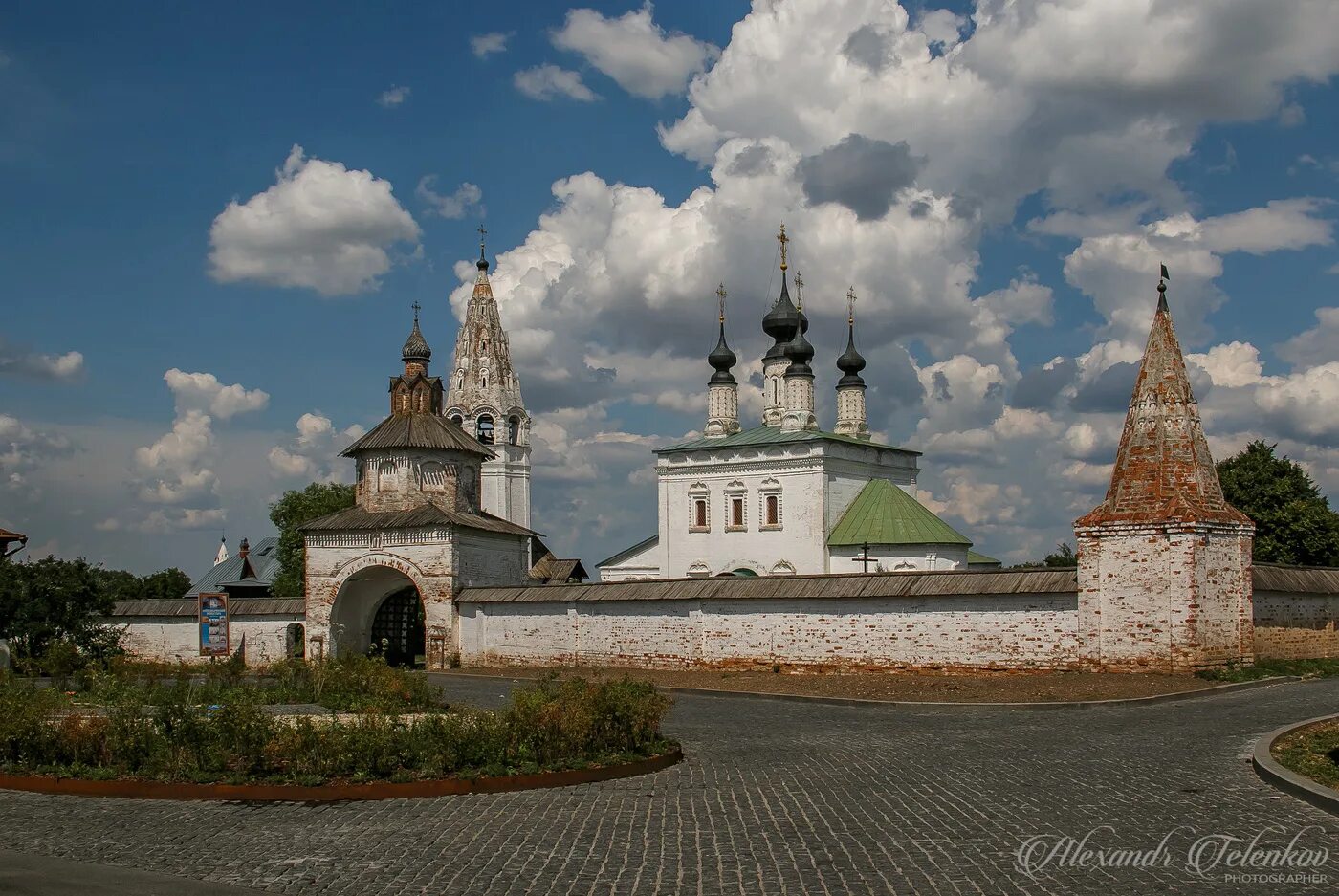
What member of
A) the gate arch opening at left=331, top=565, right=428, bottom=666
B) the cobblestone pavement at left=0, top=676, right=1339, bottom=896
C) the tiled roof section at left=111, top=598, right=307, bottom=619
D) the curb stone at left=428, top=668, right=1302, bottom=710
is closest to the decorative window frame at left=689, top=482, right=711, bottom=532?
the gate arch opening at left=331, top=565, right=428, bottom=666

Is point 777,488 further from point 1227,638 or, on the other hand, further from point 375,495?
point 1227,638

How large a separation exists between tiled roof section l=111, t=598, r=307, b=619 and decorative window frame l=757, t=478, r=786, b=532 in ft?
55.1

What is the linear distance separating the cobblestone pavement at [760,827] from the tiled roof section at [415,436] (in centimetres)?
2354

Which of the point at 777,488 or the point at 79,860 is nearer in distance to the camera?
the point at 79,860

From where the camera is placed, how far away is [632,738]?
11.3 meters

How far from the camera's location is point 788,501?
43500 mm

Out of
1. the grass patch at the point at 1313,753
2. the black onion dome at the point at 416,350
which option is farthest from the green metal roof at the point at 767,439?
the grass patch at the point at 1313,753

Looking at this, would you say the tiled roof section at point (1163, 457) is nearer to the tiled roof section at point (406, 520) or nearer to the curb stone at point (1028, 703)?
the curb stone at point (1028, 703)

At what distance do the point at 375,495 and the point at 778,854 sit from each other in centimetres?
2842

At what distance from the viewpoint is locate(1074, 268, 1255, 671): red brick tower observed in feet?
64.0

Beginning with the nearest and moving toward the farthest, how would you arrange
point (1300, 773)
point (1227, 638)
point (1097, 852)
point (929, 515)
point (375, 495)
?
1. point (1097, 852)
2. point (1300, 773)
3. point (1227, 638)
4. point (375, 495)
5. point (929, 515)

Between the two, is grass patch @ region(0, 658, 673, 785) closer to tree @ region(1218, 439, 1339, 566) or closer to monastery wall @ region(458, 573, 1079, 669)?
monastery wall @ region(458, 573, 1079, 669)

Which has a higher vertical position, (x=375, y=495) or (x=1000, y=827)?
(x=375, y=495)

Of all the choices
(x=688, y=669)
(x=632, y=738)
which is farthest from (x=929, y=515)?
(x=632, y=738)
